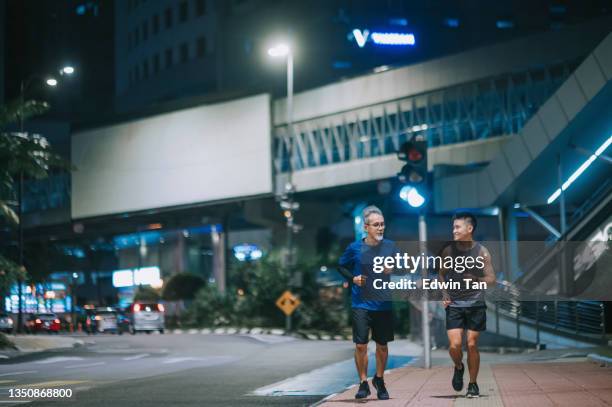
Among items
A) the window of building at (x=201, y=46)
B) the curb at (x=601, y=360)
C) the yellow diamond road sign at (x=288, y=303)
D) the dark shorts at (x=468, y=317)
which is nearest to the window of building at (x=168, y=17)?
the window of building at (x=201, y=46)

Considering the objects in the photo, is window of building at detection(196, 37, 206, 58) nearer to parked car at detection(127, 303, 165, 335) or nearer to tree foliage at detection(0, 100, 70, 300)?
parked car at detection(127, 303, 165, 335)

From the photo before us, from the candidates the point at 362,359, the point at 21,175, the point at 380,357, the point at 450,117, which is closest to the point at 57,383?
the point at 362,359

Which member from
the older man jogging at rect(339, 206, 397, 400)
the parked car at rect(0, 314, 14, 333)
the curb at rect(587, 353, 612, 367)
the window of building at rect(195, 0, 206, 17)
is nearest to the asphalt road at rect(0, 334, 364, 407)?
the older man jogging at rect(339, 206, 397, 400)

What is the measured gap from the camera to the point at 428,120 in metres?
51.5

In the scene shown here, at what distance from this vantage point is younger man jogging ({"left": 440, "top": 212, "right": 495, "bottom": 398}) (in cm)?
1089

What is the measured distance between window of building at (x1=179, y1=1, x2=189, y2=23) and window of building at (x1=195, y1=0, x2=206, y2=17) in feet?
6.27

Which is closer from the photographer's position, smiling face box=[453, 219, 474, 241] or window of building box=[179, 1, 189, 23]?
smiling face box=[453, 219, 474, 241]

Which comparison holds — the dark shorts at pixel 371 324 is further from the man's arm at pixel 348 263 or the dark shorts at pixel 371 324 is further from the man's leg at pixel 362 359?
the man's arm at pixel 348 263

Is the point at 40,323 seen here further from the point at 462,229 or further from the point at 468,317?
the point at 462,229

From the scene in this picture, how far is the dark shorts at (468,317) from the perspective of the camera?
1098cm

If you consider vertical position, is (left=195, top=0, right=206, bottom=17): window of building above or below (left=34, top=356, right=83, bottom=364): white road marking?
above

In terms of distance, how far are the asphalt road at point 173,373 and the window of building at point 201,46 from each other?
63046 millimetres

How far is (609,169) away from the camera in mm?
35156

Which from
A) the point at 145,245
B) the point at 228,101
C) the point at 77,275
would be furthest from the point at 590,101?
the point at 77,275
